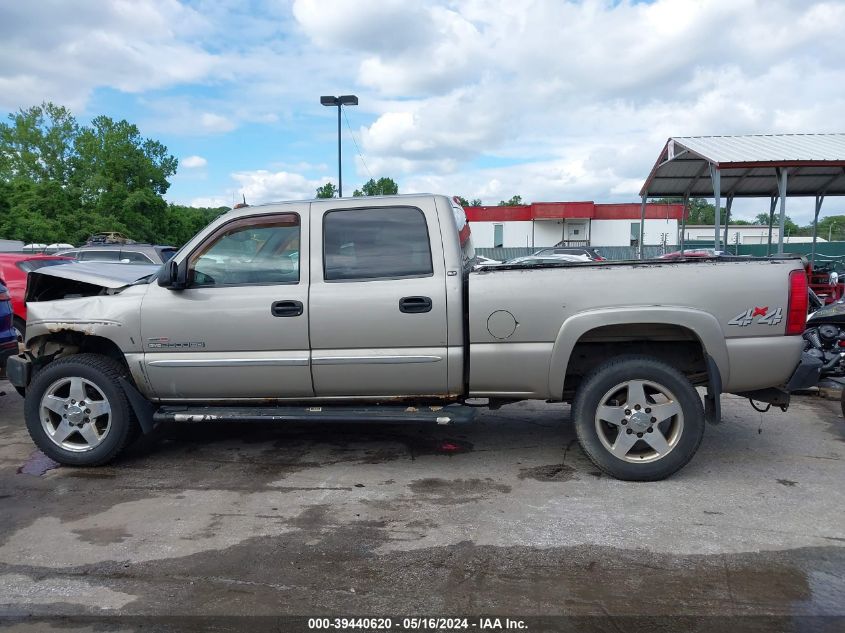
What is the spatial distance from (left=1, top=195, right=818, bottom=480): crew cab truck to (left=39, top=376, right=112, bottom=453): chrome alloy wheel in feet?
0.04

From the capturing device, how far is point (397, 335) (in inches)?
175

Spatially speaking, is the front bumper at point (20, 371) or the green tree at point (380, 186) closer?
the front bumper at point (20, 371)

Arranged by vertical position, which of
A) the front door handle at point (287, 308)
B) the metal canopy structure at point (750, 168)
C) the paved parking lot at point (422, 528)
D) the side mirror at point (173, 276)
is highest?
the metal canopy structure at point (750, 168)

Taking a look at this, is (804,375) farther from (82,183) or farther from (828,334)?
(82,183)

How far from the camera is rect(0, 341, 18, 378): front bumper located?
21.1ft

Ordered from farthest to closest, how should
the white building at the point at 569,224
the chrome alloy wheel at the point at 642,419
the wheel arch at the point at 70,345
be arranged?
1. the white building at the point at 569,224
2. the wheel arch at the point at 70,345
3. the chrome alloy wheel at the point at 642,419

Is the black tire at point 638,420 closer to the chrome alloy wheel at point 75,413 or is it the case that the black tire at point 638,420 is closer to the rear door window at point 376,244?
the rear door window at point 376,244

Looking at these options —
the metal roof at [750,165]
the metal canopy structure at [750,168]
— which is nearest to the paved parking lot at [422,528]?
the metal canopy structure at [750,168]

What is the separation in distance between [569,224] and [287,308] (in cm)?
4877

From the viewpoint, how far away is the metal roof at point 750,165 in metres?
13.4

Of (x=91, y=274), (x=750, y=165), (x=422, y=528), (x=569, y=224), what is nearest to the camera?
(x=422, y=528)

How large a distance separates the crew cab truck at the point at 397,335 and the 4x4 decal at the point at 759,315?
1 cm

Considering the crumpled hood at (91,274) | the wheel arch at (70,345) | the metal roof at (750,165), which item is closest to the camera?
the crumpled hood at (91,274)

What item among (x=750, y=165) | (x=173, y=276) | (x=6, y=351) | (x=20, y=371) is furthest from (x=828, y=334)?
(x=6, y=351)
